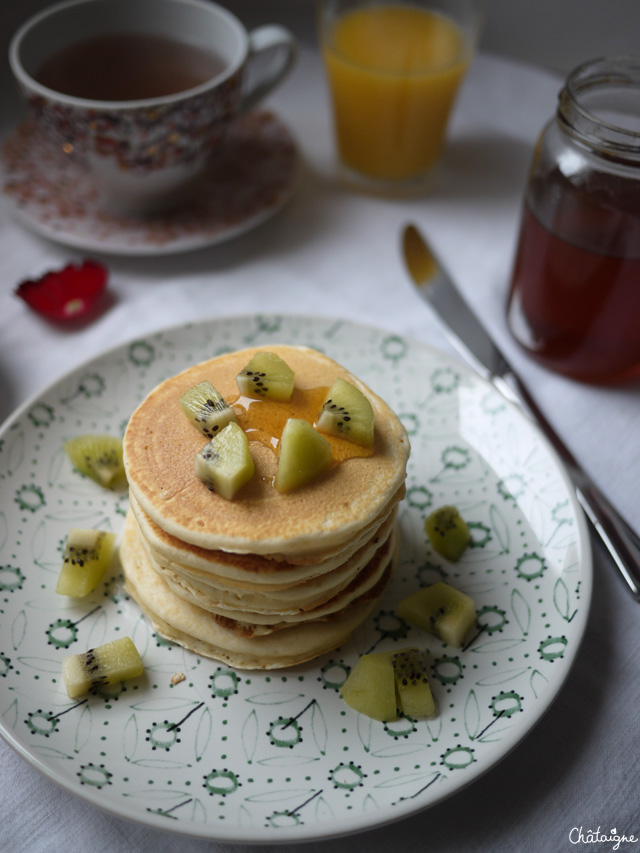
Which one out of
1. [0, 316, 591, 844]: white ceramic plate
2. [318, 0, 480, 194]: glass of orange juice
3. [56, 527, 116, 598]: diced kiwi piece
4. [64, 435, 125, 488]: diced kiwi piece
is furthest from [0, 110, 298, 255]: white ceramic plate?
[56, 527, 116, 598]: diced kiwi piece

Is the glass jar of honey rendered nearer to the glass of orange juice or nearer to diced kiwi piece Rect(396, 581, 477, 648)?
the glass of orange juice

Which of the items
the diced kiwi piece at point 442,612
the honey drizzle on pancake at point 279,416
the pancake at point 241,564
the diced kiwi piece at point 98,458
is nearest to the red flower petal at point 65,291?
the diced kiwi piece at point 98,458

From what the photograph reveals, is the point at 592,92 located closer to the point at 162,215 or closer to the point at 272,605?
the point at 162,215

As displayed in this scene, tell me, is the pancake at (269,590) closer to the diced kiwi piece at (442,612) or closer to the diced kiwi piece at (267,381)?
the diced kiwi piece at (442,612)

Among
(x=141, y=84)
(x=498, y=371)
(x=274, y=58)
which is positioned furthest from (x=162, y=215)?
(x=498, y=371)

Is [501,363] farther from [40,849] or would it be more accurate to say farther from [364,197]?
[40,849]

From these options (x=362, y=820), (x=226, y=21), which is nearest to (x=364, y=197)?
(x=226, y=21)

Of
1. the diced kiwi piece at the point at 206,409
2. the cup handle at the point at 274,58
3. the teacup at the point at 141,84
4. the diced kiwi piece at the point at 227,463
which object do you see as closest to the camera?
the diced kiwi piece at the point at 227,463
